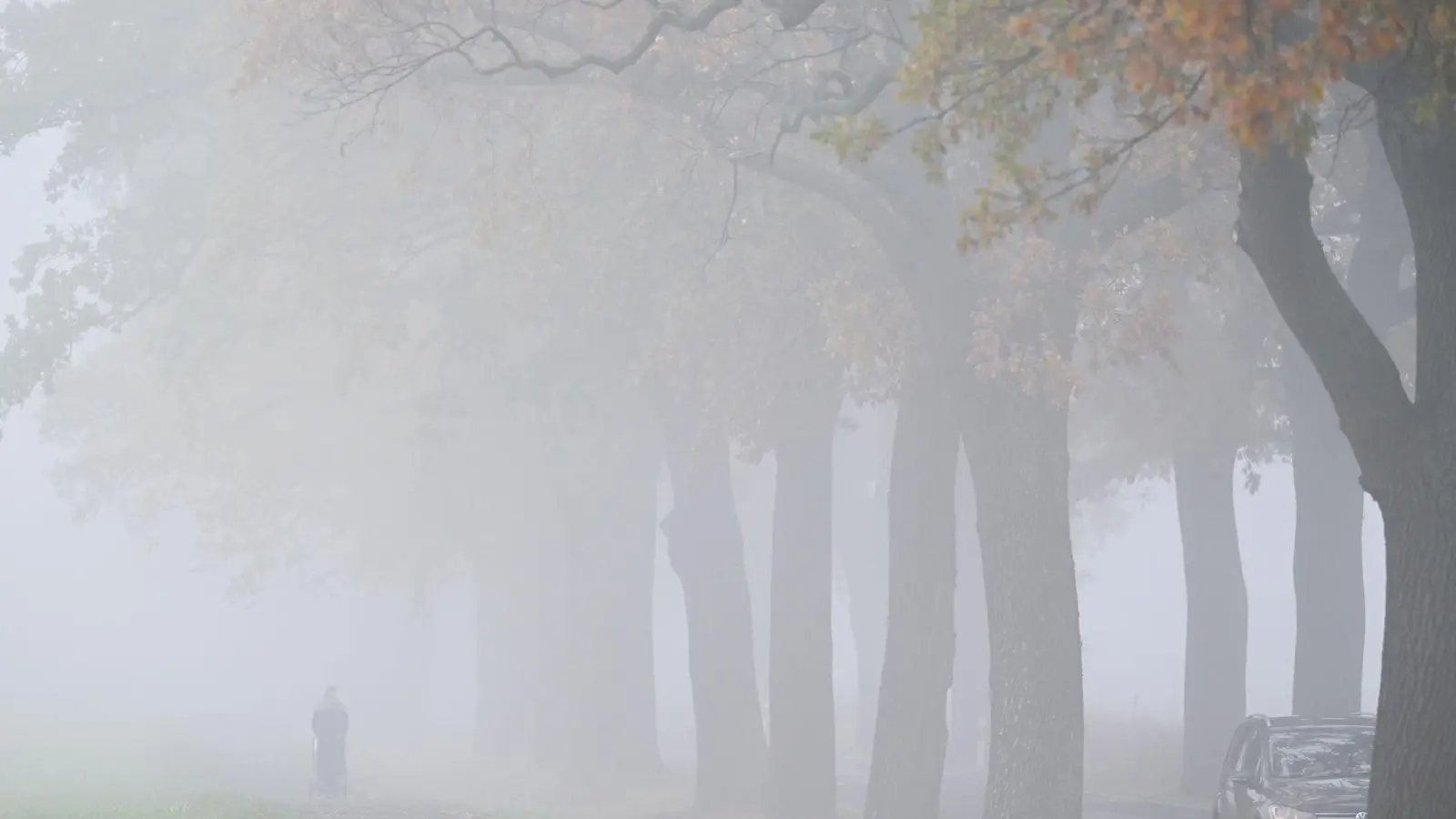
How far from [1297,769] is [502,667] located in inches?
1201

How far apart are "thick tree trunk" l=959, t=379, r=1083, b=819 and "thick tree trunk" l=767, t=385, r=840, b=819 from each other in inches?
279

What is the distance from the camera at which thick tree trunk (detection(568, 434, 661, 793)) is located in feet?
112

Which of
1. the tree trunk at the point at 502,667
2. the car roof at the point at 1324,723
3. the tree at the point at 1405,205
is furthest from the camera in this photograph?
the tree trunk at the point at 502,667

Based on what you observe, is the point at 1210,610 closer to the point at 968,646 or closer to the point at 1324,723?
the point at 1324,723

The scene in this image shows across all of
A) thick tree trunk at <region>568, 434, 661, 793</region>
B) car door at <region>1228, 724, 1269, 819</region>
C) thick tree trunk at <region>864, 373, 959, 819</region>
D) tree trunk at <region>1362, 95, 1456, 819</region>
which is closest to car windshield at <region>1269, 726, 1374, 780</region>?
car door at <region>1228, 724, 1269, 819</region>

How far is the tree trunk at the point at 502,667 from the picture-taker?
42.9 metres

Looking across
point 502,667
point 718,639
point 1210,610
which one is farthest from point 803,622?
point 502,667

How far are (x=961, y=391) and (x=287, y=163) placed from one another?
11.8 metres

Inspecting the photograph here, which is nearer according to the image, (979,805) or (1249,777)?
(1249,777)

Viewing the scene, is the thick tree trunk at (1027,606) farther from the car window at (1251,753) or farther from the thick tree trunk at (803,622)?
Result: the thick tree trunk at (803,622)

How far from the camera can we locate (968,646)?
4247 cm

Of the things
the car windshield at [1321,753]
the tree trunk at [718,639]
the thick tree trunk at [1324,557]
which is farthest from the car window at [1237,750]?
the tree trunk at [718,639]

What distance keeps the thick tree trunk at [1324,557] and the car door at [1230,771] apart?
5.77 meters

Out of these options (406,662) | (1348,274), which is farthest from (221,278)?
(406,662)
